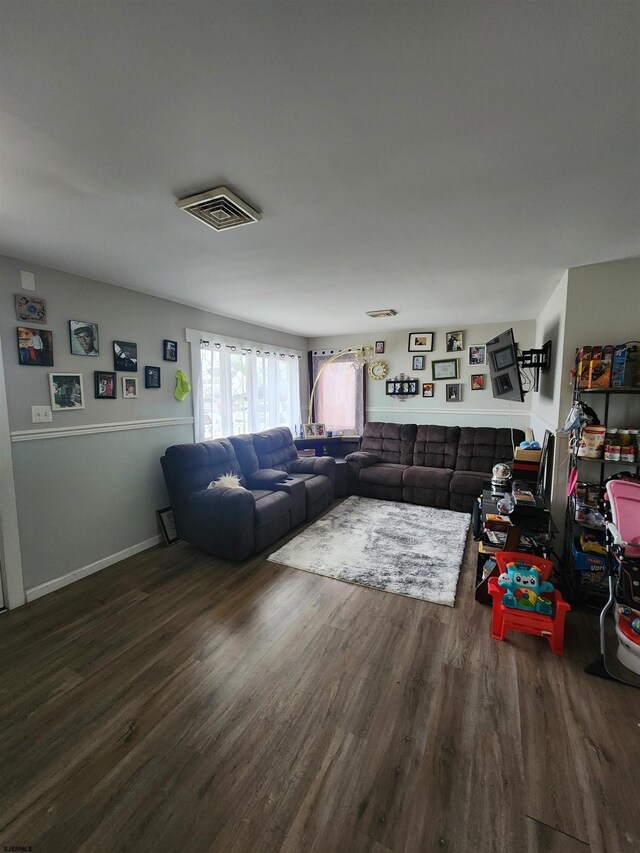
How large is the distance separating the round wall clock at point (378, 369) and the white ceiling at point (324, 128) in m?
3.10

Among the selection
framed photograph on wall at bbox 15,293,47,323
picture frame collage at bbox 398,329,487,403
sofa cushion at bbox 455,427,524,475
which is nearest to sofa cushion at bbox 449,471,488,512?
sofa cushion at bbox 455,427,524,475

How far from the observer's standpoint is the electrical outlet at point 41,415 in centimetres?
245

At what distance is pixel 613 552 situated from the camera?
185 centimetres

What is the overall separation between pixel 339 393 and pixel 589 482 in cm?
387

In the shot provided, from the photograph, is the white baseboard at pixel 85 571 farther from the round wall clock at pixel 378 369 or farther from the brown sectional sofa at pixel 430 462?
the round wall clock at pixel 378 369

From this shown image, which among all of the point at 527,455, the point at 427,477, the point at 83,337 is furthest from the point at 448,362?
the point at 83,337

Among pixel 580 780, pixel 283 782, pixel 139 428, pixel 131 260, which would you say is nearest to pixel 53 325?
pixel 131 260

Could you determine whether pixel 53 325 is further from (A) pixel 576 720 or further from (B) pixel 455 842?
(A) pixel 576 720

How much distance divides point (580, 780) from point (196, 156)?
2781 millimetres

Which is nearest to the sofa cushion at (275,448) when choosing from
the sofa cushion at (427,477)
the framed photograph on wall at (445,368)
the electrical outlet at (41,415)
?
the sofa cushion at (427,477)

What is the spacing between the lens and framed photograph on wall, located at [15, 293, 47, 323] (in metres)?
2.35

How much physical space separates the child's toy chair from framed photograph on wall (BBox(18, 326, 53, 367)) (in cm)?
335

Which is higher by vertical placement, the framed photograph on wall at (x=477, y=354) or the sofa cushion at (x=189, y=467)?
the framed photograph on wall at (x=477, y=354)

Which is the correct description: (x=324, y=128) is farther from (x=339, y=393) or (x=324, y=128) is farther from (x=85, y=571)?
(x=339, y=393)
